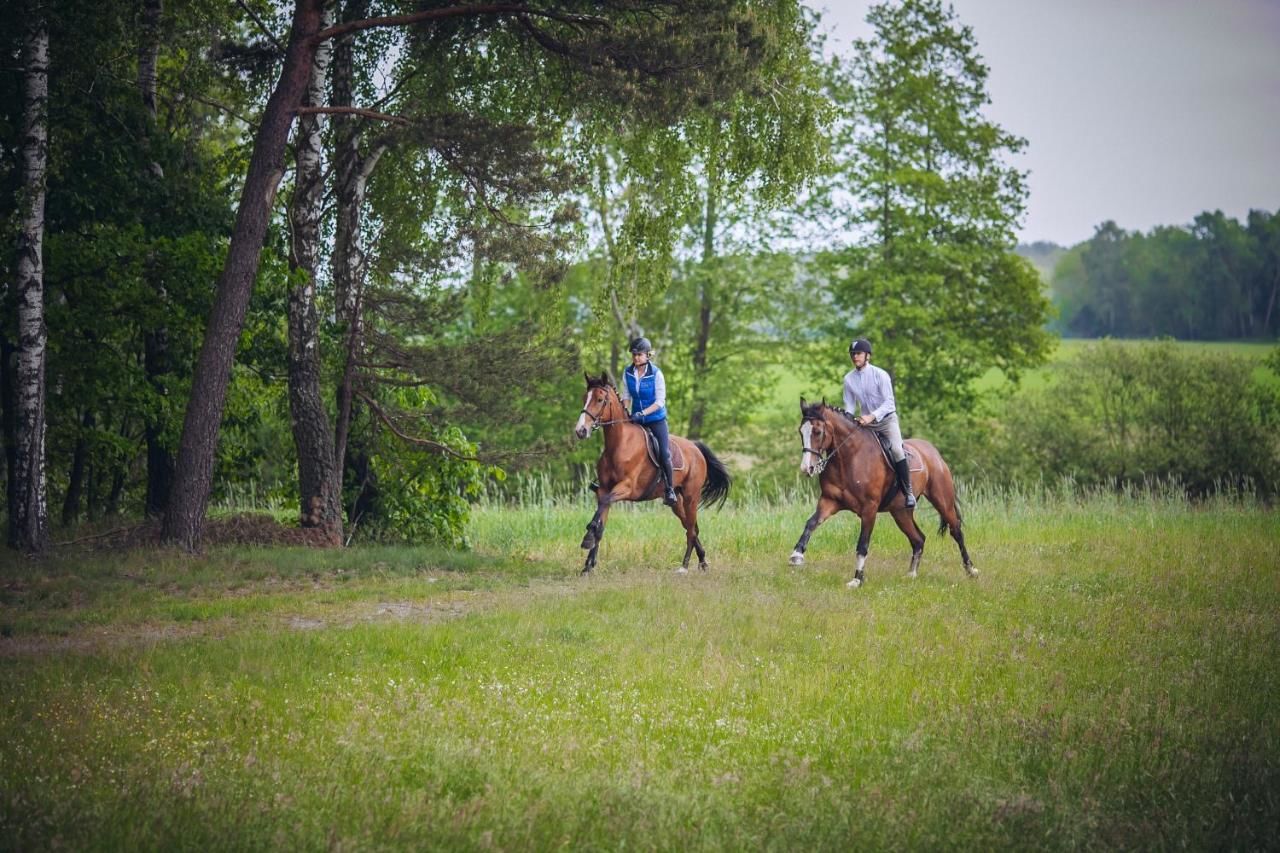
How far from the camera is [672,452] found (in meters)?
15.3

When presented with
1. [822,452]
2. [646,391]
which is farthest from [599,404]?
[822,452]

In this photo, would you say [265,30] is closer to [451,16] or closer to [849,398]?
[451,16]

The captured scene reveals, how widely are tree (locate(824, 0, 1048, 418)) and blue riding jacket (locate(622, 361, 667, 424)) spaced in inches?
756

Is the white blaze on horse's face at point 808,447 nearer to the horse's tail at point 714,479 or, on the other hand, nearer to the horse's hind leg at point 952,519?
the horse's hind leg at point 952,519

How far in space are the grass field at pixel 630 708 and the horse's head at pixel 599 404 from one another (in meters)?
2.15

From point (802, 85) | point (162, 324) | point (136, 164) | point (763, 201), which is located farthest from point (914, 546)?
point (136, 164)

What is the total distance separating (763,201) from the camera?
688 inches

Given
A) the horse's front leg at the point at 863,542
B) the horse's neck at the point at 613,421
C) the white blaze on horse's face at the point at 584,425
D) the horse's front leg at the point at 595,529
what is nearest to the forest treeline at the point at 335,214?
the horse's neck at the point at 613,421

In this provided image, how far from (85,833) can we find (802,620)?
7306 mm

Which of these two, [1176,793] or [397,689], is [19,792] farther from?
[1176,793]

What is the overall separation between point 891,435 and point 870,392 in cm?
64

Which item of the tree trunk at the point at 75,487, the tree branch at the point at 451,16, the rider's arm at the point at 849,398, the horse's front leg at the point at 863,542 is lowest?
the horse's front leg at the point at 863,542

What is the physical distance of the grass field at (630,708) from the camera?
5820 mm

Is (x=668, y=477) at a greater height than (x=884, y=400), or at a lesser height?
lesser
